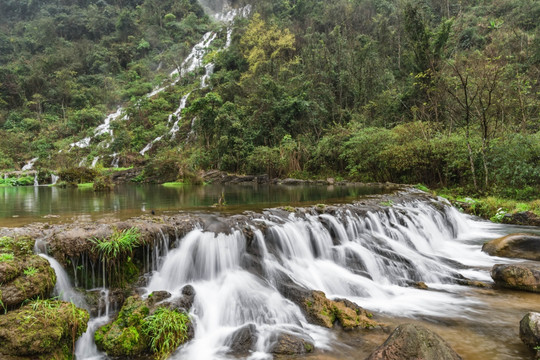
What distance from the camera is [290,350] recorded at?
416cm

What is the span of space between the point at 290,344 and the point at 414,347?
178 centimetres

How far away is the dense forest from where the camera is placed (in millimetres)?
15914

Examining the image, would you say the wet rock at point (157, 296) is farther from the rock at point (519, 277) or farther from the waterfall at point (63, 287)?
the rock at point (519, 277)

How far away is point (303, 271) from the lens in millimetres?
6754

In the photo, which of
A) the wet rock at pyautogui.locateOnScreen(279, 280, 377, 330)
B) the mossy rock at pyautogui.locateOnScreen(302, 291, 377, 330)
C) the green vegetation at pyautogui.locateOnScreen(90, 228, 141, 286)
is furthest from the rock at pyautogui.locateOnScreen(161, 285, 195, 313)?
the mossy rock at pyautogui.locateOnScreen(302, 291, 377, 330)

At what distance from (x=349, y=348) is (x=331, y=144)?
64.5ft

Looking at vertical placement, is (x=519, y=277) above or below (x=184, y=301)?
below

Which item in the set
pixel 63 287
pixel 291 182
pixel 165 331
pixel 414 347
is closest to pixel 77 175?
pixel 291 182

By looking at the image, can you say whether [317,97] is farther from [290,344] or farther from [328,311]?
[290,344]

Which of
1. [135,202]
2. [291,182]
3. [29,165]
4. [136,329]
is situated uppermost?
[29,165]

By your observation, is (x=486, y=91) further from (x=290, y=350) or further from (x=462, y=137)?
(x=290, y=350)

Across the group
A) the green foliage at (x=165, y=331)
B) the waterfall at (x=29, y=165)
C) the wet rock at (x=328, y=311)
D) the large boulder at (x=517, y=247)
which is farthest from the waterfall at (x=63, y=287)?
the waterfall at (x=29, y=165)

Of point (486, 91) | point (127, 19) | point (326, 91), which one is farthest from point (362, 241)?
point (127, 19)

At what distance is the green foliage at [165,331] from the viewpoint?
13.2ft
